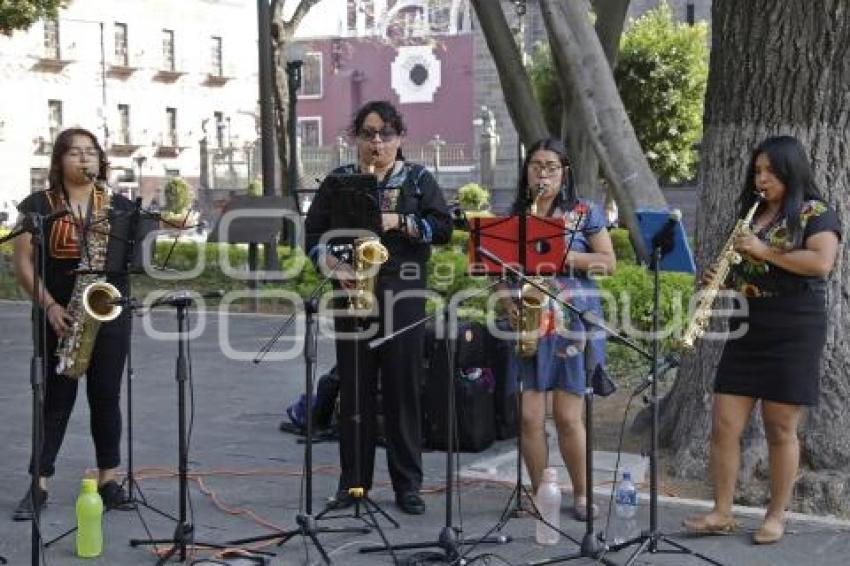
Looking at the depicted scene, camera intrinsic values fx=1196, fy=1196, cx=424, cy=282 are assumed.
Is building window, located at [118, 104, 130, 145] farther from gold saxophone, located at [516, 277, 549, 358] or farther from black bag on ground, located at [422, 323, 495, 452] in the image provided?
gold saxophone, located at [516, 277, 549, 358]

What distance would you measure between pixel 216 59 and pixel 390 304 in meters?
50.5

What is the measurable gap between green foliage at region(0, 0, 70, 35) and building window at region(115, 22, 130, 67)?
33.7m

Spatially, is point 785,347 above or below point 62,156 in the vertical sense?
below

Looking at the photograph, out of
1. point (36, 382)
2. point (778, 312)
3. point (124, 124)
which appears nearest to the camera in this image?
point (36, 382)

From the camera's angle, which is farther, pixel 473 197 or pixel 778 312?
pixel 473 197

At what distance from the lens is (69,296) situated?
566 centimetres

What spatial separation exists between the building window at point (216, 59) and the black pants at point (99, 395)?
1953 inches

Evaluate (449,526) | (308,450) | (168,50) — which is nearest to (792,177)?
(449,526)

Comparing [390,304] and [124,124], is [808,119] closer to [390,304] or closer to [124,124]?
[390,304]

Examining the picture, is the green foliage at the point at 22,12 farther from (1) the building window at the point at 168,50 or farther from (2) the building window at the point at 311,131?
(2) the building window at the point at 311,131

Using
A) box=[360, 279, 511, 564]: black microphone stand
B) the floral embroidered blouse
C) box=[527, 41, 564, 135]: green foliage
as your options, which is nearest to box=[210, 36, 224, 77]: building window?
box=[527, 41, 564, 135]: green foliage

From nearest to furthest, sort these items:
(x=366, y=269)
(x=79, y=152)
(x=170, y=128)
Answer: (x=366, y=269) < (x=79, y=152) < (x=170, y=128)

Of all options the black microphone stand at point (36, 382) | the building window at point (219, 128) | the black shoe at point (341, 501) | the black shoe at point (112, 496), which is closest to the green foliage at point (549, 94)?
the black shoe at point (341, 501)

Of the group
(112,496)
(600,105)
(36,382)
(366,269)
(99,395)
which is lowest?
(112,496)
